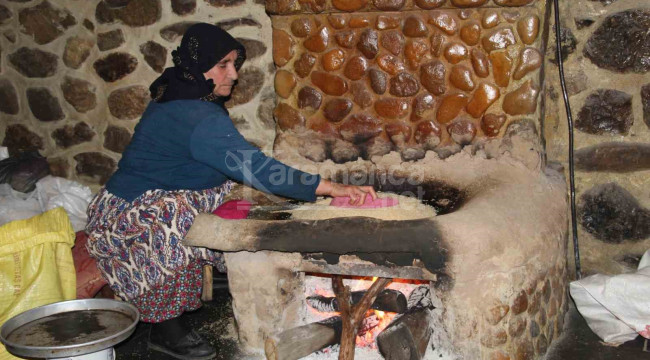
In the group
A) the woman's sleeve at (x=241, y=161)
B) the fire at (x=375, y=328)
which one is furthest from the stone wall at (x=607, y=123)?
the woman's sleeve at (x=241, y=161)

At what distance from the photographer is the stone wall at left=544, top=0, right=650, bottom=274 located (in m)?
2.69

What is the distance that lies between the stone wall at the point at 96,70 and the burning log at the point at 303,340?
3.77 ft

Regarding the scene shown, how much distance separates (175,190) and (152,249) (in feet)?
0.91

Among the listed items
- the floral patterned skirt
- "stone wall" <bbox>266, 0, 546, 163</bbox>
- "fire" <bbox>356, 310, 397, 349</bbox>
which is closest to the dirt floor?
the floral patterned skirt

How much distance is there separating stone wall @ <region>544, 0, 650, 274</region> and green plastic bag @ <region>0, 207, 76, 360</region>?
7.92 feet

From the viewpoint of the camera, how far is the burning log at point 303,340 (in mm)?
2318

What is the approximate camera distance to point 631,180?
2822 millimetres

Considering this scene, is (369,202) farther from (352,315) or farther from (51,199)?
(51,199)

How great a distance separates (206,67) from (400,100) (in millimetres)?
948

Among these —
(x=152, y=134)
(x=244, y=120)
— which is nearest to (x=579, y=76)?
(x=244, y=120)

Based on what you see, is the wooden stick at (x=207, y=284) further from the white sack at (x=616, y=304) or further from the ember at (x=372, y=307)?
the white sack at (x=616, y=304)

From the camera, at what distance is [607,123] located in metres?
2.80

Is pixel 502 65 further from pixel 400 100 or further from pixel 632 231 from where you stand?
pixel 632 231

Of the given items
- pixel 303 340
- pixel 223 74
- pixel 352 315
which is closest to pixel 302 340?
pixel 303 340
